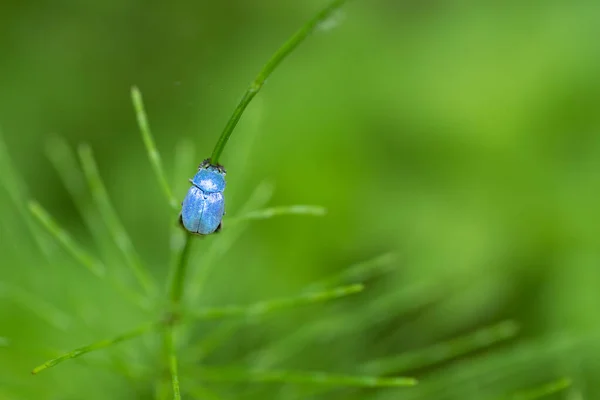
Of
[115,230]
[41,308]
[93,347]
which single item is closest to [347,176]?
[115,230]

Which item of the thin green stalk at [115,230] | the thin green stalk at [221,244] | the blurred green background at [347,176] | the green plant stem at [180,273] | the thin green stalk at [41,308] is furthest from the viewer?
the blurred green background at [347,176]

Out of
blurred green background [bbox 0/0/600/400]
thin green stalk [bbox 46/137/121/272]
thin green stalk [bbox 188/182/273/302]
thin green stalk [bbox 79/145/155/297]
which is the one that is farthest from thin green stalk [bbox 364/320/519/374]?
thin green stalk [bbox 46/137/121/272]

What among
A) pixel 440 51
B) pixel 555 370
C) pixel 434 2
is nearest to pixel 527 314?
pixel 555 370

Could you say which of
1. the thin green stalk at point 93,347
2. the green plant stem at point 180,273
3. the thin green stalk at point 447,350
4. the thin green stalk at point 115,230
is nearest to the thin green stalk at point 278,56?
the green plant stem at point 180,273

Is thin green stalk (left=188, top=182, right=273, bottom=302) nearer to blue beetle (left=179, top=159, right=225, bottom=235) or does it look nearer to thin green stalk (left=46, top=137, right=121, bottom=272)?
thin green stalk (left=46, top=137, right=121, bottom=272)

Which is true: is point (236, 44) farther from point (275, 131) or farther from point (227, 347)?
point (227, 347)

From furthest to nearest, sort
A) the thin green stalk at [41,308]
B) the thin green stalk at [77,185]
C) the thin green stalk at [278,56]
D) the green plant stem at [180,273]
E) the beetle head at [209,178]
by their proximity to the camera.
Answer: the thin green stalk at [77,185] → the thin green stalk at [41,308] → the green plant stem at [180,273] → the beetle head at [209,178] → the thin green stalk at [278,56]

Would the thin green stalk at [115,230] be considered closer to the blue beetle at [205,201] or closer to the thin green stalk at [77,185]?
the thin green stalk at [77,185]
